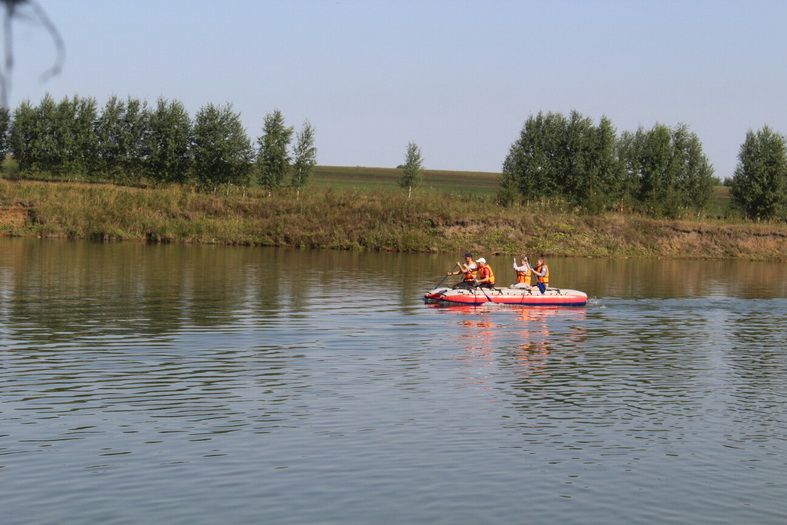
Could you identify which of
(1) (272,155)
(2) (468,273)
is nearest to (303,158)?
(1) (272,155)

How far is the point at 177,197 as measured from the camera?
3622 inches

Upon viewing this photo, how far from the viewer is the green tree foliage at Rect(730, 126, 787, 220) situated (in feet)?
368

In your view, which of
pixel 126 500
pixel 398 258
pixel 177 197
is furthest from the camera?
pixel 177 197

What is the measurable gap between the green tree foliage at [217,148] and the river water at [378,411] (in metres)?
56.1

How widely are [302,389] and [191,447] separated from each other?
5.85 metres

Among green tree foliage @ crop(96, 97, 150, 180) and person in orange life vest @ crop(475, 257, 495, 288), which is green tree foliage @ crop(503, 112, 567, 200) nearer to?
green tree foliage @ crop(96, 97, 150, 180)

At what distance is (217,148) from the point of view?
10006 cm

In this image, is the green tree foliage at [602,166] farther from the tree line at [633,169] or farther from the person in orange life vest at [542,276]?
the person in orange life vest at [542,276]

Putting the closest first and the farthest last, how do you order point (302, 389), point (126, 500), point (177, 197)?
point (126, 500) → point (302, 389) → point (177, 197)

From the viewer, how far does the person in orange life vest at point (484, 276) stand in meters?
45.3

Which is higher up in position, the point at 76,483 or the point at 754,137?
the point at 754,137

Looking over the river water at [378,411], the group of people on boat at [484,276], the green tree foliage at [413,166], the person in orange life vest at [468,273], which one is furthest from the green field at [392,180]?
the river water at [378,411]

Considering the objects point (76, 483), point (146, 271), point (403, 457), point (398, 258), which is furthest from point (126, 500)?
point (398, 258)

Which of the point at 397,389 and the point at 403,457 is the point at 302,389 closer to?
the point at 397,389
